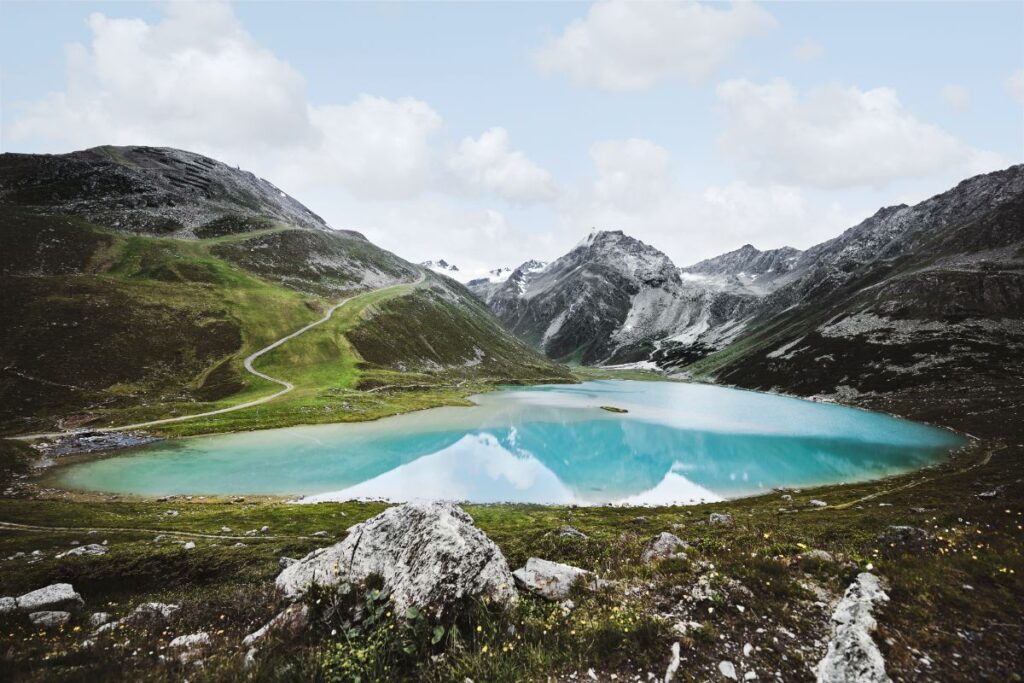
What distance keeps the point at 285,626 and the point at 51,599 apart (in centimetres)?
1105

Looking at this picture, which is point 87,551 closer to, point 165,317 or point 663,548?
point 663,548

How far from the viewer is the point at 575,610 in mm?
11281

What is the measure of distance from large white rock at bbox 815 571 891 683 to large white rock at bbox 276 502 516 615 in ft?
23.2

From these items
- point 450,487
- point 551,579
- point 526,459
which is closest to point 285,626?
point 551,579

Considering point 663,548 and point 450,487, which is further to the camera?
point 450,487

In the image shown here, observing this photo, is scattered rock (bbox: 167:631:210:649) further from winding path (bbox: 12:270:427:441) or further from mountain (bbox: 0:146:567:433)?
mountain (bbox: 0:146:567:433)

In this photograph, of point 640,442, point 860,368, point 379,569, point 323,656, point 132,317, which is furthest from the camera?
point 860,368

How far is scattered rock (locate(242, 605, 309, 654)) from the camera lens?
10.7 meters

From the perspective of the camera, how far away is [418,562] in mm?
11930

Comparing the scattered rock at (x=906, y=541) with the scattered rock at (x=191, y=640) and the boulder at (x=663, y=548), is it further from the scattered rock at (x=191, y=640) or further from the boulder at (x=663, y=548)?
the scattered rock at (x=191, y=640)

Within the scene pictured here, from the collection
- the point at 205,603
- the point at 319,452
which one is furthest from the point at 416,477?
the point at 205,603

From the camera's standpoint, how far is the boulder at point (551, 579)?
12.5 m

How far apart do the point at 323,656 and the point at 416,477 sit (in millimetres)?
42652

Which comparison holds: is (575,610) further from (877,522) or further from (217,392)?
(217,392)
